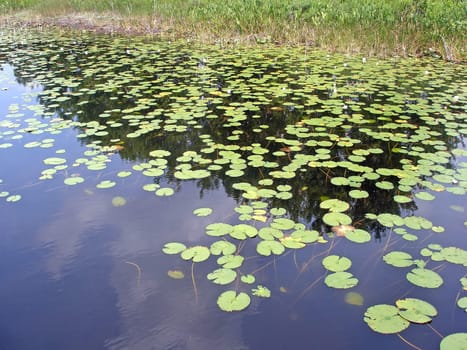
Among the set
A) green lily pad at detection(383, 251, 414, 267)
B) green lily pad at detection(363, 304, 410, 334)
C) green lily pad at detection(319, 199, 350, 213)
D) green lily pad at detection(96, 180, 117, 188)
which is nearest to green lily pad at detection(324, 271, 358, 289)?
green lily pad at detection(363, 304, 410, 334)

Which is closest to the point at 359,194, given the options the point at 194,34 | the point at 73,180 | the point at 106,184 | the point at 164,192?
the point at 164,192

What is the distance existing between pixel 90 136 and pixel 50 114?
1.00 meters

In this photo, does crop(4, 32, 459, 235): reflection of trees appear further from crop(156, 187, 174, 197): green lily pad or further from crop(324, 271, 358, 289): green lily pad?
crop(324, 271, 358, 289): green lily pad

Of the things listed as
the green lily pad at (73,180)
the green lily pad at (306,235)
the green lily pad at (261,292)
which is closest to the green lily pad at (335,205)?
the green lily pad at (306,235)

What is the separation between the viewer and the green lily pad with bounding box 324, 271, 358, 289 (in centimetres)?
181

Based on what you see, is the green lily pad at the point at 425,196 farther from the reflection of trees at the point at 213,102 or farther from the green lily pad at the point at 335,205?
the green lily pad at the point at 335,205

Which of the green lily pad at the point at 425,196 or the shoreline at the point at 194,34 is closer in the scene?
the green lily pad at the point at 425,196

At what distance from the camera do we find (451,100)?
4.57 meters

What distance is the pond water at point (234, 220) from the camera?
1659mm

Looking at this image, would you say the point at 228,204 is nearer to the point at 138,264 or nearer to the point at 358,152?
the point at 138,264

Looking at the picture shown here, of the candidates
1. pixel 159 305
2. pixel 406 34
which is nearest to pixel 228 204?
pixel 159 305

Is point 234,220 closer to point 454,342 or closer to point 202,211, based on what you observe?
point 202,211

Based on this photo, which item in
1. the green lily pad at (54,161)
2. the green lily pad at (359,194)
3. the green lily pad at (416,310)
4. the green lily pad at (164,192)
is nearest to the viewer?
the green lily pad at (416,310)

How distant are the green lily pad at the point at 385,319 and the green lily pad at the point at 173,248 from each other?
39.5 inches
